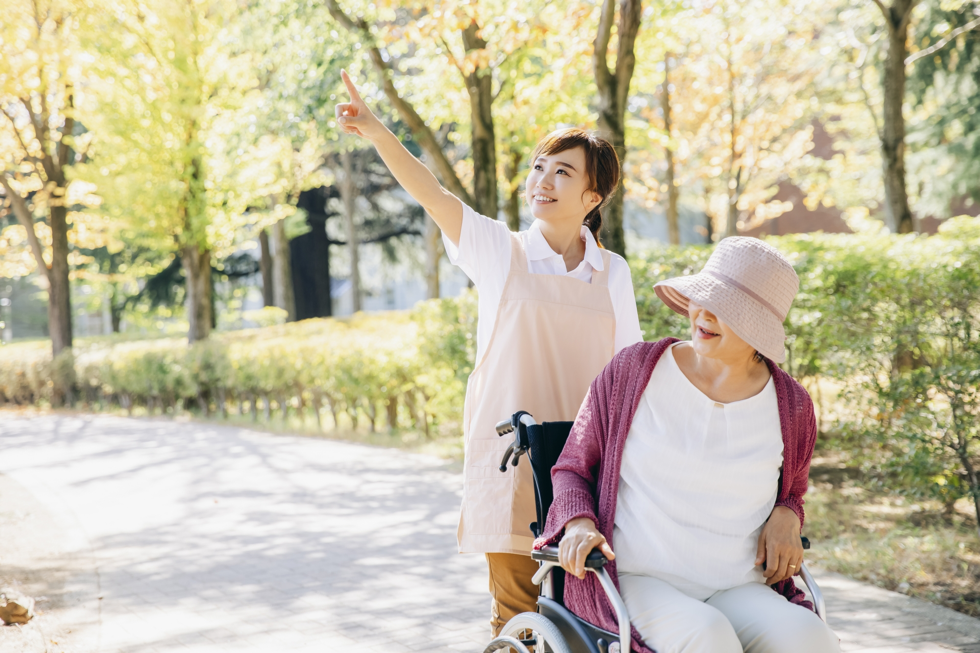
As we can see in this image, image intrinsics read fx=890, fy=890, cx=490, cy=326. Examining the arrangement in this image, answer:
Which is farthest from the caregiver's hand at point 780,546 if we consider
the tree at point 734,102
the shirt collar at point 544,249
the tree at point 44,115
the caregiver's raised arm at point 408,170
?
the tree at point 44,115

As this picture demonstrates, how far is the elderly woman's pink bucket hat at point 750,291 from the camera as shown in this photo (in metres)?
2.32

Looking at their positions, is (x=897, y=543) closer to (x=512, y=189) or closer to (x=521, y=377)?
(x=521, y=377)

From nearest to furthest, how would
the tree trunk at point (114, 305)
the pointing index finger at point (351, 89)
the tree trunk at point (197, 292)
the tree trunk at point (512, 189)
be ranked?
the pointing index finger at point (351, 89) → the tree trunk at point (512, 189) → the tree trunk at point (197, 292) → the tree trunk at point (114, 305)

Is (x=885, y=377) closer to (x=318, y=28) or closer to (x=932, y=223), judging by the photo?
(x=318, y=28)

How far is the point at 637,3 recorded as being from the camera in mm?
7156

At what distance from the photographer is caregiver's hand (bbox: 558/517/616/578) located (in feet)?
7.34

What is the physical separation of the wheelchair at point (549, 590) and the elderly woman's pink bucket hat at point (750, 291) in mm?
581

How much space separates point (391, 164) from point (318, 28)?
29.2 feet

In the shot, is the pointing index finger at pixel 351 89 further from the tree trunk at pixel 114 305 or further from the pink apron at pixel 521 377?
the tree trunk at pixel 114 305

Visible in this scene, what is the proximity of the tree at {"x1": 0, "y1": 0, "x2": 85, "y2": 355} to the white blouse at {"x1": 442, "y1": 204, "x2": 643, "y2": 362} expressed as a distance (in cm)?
1640

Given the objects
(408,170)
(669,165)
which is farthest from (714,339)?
(669,165)

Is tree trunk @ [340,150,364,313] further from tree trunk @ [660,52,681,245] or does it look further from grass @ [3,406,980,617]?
grass @ [3,406,980,617]

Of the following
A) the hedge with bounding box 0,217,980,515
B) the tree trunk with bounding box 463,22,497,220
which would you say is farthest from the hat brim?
the tree trunk with bounding box 463,22,497,220

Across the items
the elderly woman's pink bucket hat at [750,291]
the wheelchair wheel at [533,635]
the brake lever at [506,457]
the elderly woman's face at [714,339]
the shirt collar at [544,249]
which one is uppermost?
the shirt collar at [544,249]
